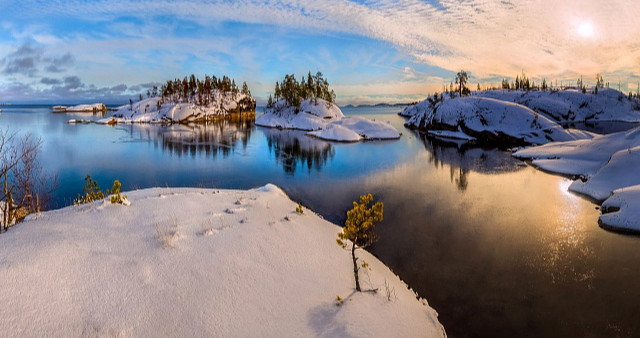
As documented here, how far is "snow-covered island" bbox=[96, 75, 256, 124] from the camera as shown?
4764 inches

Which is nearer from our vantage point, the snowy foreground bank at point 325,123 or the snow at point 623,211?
the snow at point 623,211

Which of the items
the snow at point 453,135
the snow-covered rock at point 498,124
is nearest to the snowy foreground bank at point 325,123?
the snow at point 453,135

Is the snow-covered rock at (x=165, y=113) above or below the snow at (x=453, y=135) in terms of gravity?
above

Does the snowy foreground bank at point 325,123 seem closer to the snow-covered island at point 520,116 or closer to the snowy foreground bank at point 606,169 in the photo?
the snow-covered island at point 520,116

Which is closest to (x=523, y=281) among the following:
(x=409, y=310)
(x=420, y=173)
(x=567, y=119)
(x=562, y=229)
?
(x=409, y=310)

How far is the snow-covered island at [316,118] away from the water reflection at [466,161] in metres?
14.8

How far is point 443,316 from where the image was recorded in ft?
36.6

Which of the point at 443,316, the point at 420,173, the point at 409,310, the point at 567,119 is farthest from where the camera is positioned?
the point at 567,119

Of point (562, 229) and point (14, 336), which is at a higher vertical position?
point (14, 336)

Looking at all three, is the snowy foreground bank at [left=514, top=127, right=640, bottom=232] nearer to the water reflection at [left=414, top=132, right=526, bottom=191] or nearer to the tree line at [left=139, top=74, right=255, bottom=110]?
the water reflection at [left=414, top=132, right=526, bottom=191]

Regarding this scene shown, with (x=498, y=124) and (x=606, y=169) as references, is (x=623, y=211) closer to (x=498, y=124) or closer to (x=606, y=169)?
(x=606, y=169)

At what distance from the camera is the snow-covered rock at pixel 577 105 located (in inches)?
4048

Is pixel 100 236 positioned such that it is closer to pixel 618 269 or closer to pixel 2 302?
pixel 2 302

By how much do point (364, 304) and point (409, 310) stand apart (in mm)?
1685
